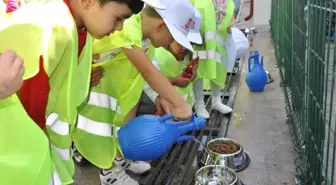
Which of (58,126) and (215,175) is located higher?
(58,126)

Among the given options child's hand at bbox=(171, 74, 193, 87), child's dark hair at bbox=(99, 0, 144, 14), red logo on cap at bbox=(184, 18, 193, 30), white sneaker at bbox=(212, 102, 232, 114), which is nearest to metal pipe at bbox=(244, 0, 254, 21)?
white sneaker at bbox=(212, 102, 232, 114)

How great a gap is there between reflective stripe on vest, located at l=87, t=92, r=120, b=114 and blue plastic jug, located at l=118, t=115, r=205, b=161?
0.24 metres

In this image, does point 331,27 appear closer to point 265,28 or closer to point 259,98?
point 259,98

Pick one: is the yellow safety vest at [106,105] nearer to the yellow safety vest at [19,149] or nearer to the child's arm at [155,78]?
the child's arm at [155,78]

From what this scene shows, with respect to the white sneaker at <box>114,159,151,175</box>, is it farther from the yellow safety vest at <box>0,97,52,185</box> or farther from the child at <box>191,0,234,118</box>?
the yellow safety vest at <box>0,97,52,185</box>

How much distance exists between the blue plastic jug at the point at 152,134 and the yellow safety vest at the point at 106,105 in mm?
210

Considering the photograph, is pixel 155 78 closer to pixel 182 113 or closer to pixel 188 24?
pixel 182 113

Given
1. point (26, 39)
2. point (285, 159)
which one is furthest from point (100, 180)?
point (26, 39)

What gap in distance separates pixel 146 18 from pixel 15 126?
938 millimetres

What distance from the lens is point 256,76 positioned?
2.94 meters

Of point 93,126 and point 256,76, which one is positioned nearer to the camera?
point 93,126


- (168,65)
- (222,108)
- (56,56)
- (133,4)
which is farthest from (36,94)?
(222,108)

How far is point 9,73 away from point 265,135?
5.82ft

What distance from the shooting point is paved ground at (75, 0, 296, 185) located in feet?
6.05
